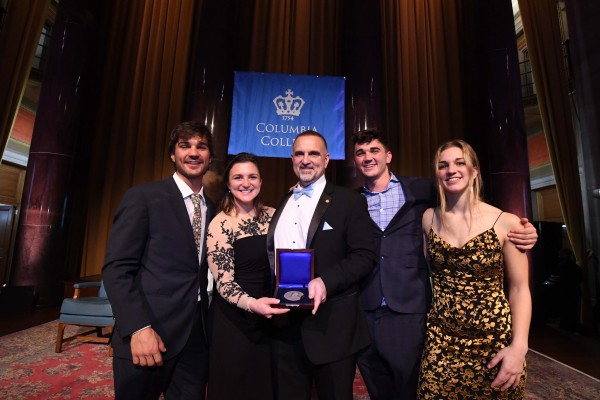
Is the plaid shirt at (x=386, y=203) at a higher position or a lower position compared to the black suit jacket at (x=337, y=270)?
higher

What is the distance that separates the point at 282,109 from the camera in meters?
5.43

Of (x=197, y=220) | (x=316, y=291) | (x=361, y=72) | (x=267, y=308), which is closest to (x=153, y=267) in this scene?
(x=197, y=220)

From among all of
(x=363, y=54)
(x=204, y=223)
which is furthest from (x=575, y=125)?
(x=204, y=223)

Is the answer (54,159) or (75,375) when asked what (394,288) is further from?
(54,159)

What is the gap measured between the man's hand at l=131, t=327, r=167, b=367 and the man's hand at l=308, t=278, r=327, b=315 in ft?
1.86

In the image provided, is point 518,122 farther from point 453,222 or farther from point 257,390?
point 257,390

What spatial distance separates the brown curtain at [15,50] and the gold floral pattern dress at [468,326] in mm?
6548

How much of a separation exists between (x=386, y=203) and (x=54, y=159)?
5.60m

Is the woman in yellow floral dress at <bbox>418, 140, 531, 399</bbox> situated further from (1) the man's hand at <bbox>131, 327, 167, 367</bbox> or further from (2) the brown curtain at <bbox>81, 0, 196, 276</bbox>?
(2) the brown curtain at <bbox>81, 0, 196, 276</bbox>

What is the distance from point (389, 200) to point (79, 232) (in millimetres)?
6177

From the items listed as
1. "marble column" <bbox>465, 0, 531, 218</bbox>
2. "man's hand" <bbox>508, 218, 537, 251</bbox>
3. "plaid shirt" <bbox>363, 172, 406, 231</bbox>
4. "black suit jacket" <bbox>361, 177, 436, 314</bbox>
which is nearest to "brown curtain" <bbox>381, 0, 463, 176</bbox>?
"marble column" <bbox>465, 0, 531, 218</bbox>

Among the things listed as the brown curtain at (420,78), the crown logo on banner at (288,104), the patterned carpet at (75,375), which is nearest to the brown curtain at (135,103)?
the crown logo on banner at (288,104)

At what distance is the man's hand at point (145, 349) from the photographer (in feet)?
3.91

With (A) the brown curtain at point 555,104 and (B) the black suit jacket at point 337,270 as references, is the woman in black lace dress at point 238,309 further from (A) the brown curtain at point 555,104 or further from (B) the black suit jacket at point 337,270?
(A) the brown curtain at point 555,104
